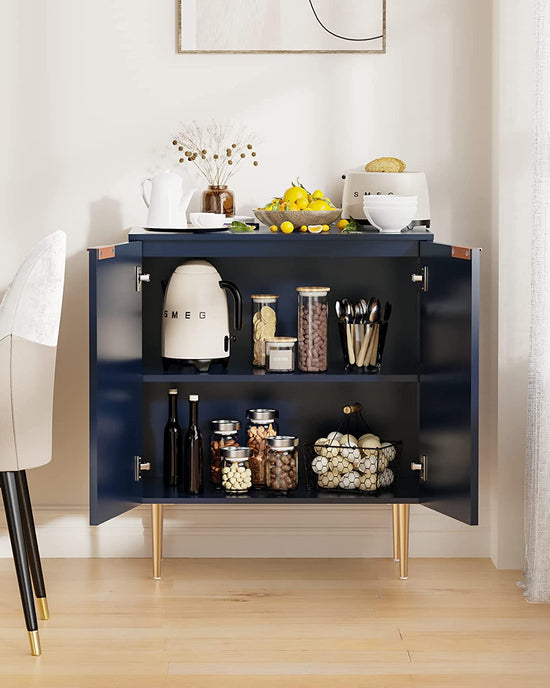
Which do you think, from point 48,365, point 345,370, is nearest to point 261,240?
point 345,370

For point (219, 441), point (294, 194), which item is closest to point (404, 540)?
point (219, 441)

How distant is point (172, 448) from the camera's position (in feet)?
9.37

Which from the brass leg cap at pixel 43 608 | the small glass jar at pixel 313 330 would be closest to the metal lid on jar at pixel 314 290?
the small glass jar at pixel 313 330

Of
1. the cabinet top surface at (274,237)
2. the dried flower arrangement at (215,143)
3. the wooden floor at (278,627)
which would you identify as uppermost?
the dried flower arrangement at (215,143)

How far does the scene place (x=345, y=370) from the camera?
282cm

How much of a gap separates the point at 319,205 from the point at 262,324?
0.40 meters

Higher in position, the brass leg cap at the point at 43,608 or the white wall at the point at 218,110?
the white wall at the point at 218,110

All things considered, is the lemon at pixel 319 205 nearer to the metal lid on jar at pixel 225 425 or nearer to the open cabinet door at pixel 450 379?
the open cabinet door at pixel 450 379

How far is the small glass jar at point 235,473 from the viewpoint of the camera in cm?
278

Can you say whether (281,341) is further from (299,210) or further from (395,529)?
(395,529)

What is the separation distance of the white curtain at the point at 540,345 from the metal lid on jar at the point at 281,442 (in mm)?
682

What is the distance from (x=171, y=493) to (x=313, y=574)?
1.71 feet

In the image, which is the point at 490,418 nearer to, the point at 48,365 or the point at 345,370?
the point at 345,370

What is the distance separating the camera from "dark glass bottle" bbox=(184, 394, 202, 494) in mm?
2777
